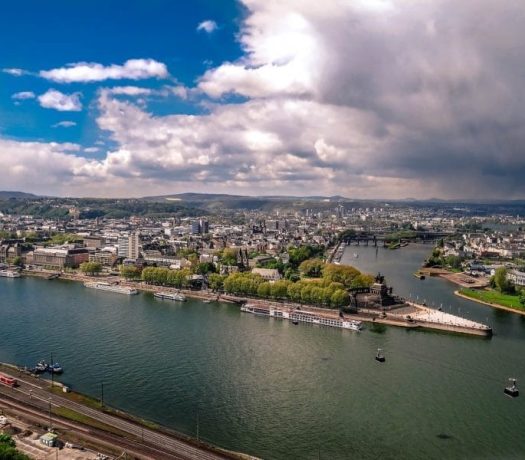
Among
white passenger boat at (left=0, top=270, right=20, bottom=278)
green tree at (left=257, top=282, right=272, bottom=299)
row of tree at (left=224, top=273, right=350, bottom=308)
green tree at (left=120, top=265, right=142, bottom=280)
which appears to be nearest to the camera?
row of tree at (left=224, top=273, right=350, bottom=308)

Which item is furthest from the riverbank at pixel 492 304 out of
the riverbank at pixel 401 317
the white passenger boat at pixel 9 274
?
the white passenger boat at pixel 9 274

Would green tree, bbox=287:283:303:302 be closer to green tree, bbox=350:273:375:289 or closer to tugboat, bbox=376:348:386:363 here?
green tree, bbox=350:273:375:289

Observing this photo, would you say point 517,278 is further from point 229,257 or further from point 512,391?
point 512,391

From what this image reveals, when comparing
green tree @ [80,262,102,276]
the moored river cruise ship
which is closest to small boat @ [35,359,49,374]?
the moored river cruise ship

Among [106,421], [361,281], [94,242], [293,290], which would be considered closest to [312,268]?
[361,281]

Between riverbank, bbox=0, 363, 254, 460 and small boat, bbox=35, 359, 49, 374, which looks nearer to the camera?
riverbank, bbox=0, 363, 254, 460

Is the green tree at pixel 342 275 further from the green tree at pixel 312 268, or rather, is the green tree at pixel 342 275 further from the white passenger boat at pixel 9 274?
the white passenger boat at pixel 9 274
